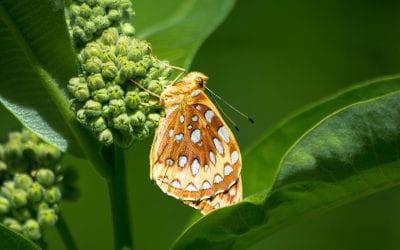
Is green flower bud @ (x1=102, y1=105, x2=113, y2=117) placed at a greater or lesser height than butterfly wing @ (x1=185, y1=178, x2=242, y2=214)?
greater

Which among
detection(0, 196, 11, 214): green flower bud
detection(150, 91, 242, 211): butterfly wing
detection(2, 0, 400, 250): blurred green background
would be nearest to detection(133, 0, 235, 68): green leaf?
detection(150, 91, 242, 211): butterfly wing

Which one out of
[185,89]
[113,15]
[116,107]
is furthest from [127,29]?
[185,89]

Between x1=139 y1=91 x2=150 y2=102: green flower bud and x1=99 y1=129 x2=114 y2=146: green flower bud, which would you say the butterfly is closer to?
x1=139 y1=91 x2=150 y2=102: green flower bud

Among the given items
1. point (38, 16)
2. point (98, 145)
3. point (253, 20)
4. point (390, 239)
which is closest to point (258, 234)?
point (98, 145)

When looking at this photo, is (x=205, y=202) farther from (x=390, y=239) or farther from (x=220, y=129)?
(x=390, y=239)

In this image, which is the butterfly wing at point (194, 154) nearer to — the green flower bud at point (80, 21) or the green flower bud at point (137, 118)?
the green flower bud at point (137, 118)
